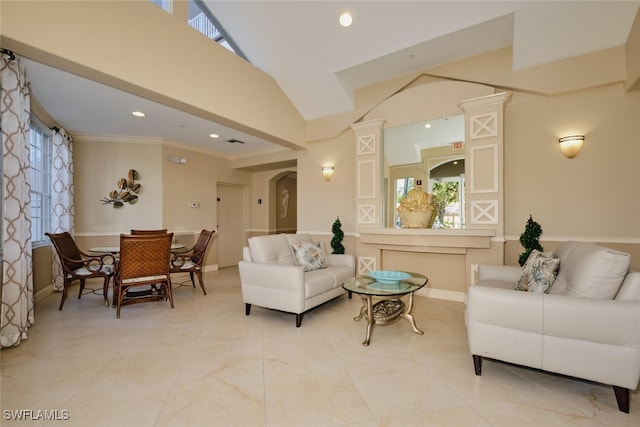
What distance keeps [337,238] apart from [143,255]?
9.17 ft

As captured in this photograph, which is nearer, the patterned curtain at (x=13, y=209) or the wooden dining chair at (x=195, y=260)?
the patterned curtain at (x=13, y=209)

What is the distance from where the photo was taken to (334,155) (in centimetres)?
502

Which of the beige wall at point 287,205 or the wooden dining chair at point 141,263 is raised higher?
the beige wall at point 287,205

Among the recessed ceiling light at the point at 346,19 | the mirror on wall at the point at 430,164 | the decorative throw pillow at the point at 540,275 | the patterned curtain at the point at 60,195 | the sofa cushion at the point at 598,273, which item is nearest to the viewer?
the sofa cushion at the point at 598,273

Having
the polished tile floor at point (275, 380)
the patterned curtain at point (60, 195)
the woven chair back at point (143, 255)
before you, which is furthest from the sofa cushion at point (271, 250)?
the patterned curtain at point (60, 195)

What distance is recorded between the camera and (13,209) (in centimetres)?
256

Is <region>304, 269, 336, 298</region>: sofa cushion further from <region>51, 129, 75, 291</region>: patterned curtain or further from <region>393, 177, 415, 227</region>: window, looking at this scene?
<region>51, 129, 75, 291</region>: patterned curtain

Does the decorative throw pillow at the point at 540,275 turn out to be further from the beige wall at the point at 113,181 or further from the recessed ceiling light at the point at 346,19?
the beige wall at the point at 113,181

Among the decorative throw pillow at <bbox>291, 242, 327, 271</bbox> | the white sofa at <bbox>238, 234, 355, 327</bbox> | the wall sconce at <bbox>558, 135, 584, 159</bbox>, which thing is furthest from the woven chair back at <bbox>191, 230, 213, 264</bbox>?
the wall sconce at <bbox>558, 135, 584, 159</bbox>

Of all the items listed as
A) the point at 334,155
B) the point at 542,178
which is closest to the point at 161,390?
the point at 334,155

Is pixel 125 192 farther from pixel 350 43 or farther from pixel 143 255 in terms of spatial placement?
pixel 350 43

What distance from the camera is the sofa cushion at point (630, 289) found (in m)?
1.64

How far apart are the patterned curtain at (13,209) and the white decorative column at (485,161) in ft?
16.0

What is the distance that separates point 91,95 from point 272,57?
2.44 m
